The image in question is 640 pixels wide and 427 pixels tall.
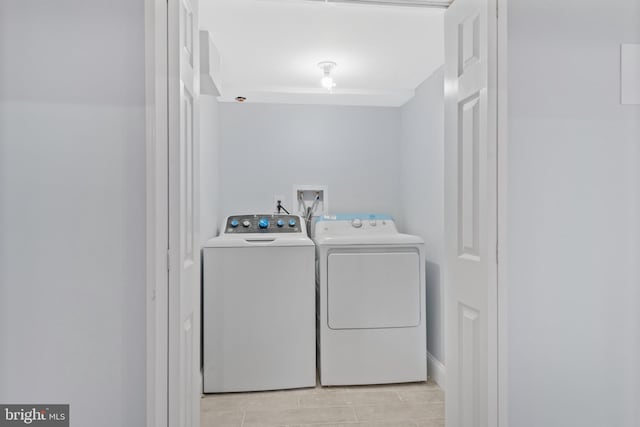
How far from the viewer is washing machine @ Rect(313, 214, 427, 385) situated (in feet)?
7.66

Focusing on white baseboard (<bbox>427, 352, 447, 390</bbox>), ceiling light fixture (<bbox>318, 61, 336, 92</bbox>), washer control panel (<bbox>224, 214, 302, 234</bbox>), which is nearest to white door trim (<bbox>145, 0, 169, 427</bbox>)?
ceiling light fixture (<bbox>318, 61, 336, 92</bbox>)

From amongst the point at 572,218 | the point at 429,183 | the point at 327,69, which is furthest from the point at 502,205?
the point at 327,69

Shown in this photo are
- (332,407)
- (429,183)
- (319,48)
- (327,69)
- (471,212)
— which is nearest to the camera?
(471,212)

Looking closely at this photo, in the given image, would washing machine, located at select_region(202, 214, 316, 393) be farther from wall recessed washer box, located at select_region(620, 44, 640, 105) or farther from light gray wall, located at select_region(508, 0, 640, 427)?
wall recessed washer box, located at select_region(620, 44, 640, 105)

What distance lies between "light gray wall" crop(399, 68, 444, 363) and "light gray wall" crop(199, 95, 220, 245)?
1556 millimetres

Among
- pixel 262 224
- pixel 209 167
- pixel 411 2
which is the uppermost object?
pixel 411 2

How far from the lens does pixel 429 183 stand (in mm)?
2633

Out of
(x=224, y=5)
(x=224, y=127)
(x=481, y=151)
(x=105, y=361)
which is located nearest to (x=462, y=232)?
(x=481, y=151)

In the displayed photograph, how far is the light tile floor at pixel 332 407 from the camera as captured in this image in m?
1.98

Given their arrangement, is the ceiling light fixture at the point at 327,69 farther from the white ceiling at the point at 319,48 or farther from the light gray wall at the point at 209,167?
the light gray wall at the point at 209,167

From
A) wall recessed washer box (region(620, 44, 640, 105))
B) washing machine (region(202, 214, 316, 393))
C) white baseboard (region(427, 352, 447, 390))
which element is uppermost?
wall recessed washer box (region(620, 44, 640, 105))

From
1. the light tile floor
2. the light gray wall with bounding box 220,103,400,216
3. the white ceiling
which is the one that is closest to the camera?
the white ceiling

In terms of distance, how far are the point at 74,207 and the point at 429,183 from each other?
2149 mm

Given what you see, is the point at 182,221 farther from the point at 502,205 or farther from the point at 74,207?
the point at 502,205
